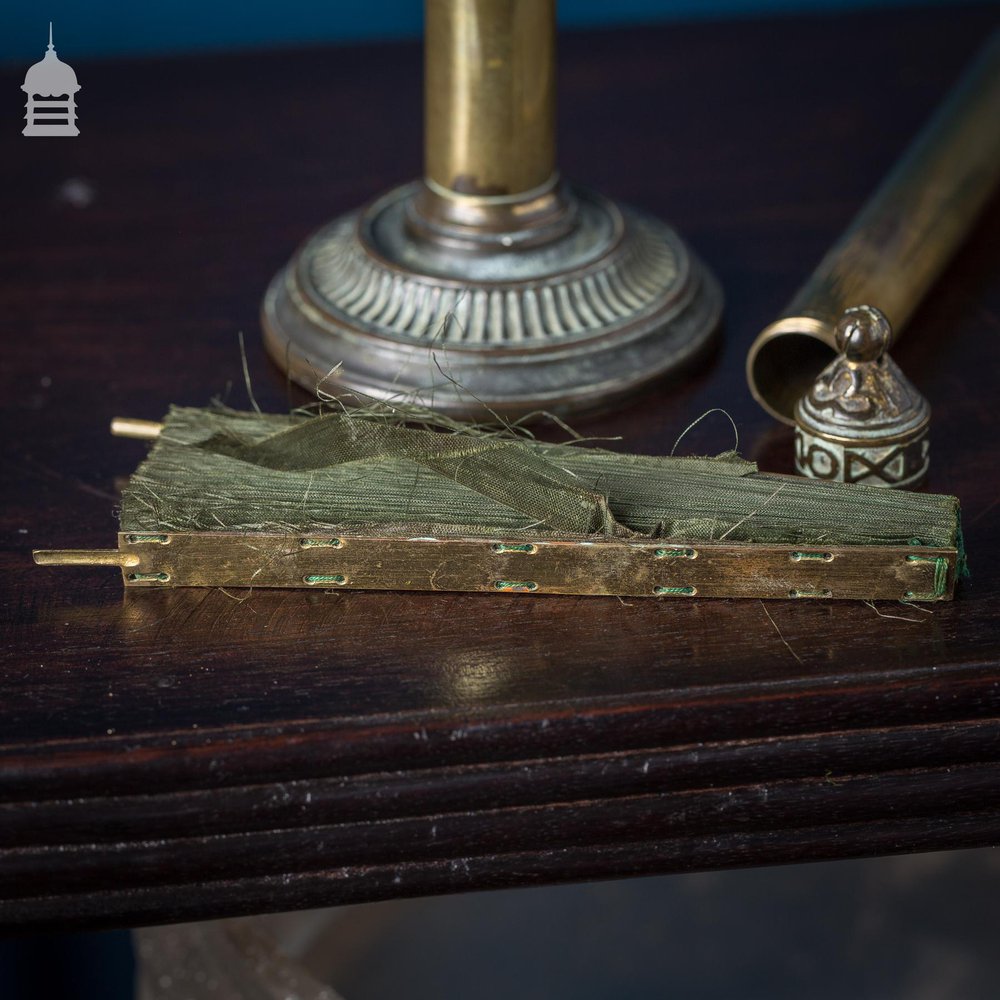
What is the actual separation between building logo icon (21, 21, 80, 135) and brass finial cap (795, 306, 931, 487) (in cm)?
63

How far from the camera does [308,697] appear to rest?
595mm

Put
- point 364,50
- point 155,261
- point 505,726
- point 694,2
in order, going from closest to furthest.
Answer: point 505,726 → point 155,261 → point 364,50 → point 694,2

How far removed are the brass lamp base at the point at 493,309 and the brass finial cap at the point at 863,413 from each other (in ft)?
0.43

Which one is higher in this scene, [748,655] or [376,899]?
[748,655]

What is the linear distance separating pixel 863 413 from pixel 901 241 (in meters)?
0.20

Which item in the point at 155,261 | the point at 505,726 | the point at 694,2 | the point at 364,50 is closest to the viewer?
the point at 505,726

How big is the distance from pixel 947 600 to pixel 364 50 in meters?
0.82

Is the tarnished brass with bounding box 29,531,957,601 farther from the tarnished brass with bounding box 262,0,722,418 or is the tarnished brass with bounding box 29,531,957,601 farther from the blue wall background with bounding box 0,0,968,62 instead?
the blue wall background with bounding box 0,0,968,62

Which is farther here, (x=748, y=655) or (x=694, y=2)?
(x=694, y=2)

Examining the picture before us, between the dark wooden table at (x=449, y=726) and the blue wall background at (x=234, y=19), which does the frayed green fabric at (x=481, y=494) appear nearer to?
the dark wooden table at (x=449, y=726)

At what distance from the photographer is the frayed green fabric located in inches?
25.0

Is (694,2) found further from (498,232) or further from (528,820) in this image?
(528,820)

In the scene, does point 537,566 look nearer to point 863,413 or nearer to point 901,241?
point 863,413

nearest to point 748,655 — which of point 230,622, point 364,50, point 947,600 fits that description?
point 947,600
